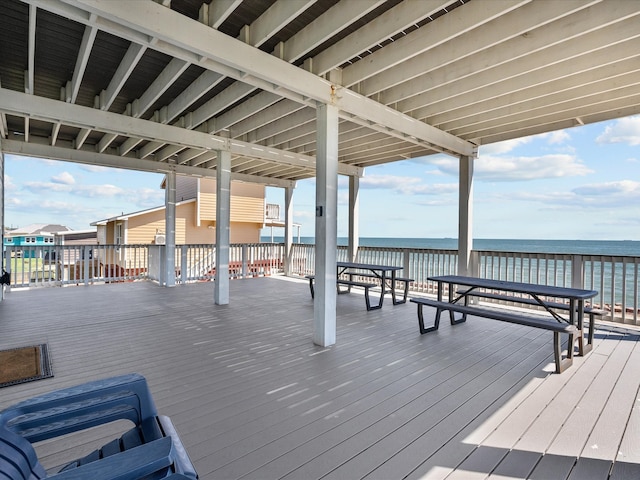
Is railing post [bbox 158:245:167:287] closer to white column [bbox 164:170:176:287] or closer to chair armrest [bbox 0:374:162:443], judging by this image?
white column [bbox 164:170:176:287]

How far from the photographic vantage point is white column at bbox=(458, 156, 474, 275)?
6359 millimetres

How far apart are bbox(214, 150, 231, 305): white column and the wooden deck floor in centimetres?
Result: 108

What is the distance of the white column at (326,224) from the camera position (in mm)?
3859

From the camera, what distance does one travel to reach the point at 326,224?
3877 mm

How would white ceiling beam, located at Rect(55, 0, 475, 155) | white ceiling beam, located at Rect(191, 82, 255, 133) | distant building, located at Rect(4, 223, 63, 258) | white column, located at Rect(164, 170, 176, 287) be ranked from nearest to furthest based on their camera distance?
white ceiling beam, located at Rect(55, 0, 475, 155), white ceiling beam, located at Rect(191, 82, 255, 133), distant building, located at Rect(4, 223, 63, 258), white column, located at Rect(164, 170, 176, 287)

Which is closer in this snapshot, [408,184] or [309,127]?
[309,127]

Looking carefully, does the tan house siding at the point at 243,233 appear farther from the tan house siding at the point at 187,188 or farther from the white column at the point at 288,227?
the white column at the point at 288,227

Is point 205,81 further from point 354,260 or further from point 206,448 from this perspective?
point 354,260

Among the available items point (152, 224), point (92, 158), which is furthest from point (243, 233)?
point (92, 158)

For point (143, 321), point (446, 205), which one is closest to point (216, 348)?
→ point (143, 321)

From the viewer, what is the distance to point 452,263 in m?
7.23

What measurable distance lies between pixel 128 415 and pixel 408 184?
158 feet

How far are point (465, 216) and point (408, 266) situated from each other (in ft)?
5.92

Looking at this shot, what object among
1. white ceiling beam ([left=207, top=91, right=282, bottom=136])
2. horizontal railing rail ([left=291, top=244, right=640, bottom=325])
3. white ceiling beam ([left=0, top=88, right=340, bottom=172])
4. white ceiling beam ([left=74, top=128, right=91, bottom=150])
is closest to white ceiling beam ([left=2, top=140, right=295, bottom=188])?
white ceiling beam ([left=74, top=128, right=91, bottom=150])
